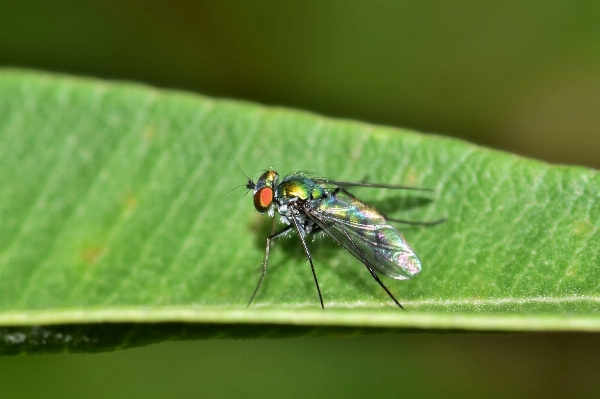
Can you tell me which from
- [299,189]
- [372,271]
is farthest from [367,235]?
[299,189]

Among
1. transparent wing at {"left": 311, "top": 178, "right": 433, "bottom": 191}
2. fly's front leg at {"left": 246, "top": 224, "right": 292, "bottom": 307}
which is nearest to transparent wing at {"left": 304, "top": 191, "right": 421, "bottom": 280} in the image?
transparent wing at {"left": 311, "top": 178, "right": 433, "bottom": 191}

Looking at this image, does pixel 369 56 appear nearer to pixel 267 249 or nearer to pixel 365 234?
pixel 365 234

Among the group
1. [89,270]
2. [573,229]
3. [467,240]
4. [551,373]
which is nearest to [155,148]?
[89,270]

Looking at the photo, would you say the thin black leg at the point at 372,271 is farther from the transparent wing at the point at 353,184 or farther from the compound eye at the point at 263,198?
the compound eye at the point at 263,198

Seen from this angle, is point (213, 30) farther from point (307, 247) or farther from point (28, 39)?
point (307, 247)

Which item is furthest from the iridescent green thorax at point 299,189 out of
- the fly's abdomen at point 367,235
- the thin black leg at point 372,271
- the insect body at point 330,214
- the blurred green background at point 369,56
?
the blurred green background at point 369,56

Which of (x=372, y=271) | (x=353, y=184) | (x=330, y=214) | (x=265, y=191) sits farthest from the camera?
(x=330, y=214)

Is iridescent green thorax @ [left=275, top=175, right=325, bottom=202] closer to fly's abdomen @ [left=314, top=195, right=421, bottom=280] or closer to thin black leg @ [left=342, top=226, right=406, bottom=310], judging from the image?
fly's abdomen @ [left=314, top=195, right=421, bottom=280]
